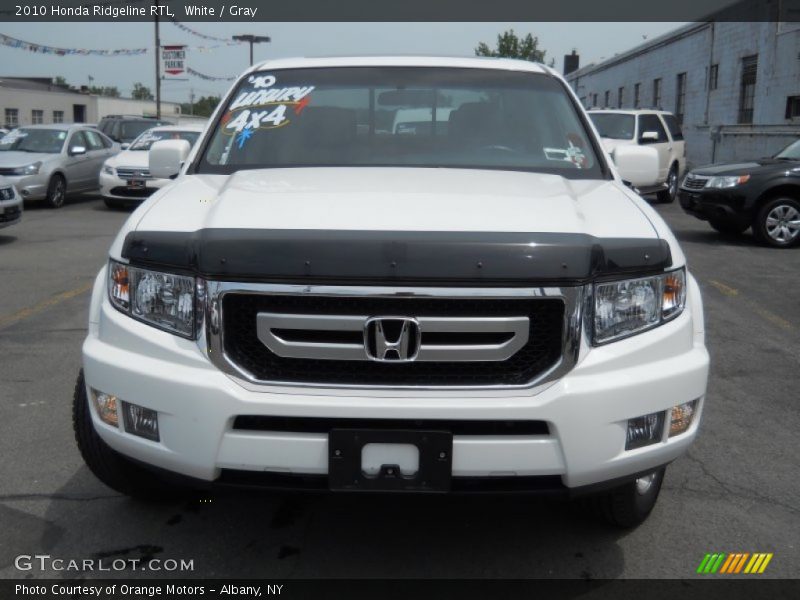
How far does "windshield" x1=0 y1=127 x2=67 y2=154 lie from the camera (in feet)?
52.5

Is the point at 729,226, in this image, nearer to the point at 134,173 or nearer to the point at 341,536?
the point at 134,173

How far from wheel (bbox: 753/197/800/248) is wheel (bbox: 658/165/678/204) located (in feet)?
22.1

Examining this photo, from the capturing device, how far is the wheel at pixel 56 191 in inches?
610

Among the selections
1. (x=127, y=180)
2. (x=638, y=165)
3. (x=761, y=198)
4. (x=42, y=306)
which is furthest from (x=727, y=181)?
(x=127, y=180)

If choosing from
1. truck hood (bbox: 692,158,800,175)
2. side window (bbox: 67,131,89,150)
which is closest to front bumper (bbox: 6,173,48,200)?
side window (bbox: 67,131,89,150)

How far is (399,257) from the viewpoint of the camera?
2.47 metres

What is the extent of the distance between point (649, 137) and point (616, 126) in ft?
6.01

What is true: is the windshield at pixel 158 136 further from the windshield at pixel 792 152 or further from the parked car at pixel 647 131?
→ the windshield at pixel 792 152

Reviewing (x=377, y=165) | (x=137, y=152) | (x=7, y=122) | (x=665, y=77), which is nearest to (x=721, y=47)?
(x=665, y=77)

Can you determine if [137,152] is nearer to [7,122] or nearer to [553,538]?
[553,538]

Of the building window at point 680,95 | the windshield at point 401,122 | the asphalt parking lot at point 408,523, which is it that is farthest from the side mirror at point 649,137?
the building window at point 680,95

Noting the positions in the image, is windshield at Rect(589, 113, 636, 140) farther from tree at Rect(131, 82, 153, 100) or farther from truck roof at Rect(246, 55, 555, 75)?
tree at Rect(131, 82, 153, 100)

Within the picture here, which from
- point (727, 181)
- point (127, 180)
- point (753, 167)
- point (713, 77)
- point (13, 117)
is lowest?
point (127, 180)

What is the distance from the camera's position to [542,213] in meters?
2.77
